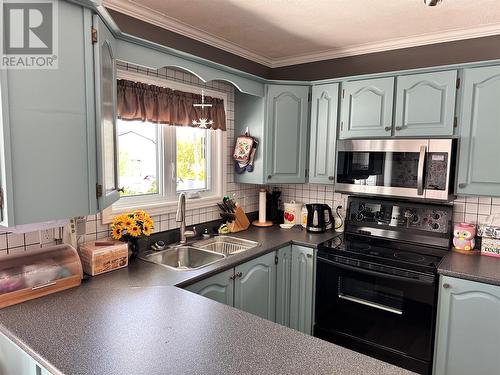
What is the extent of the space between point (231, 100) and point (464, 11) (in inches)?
67.3

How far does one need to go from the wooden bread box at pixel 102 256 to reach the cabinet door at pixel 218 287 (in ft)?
1.41

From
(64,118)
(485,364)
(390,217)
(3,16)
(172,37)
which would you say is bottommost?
(485,364)

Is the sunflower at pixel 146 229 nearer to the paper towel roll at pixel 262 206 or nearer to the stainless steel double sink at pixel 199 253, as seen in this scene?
the stainless steel double sink at pixel 199 253

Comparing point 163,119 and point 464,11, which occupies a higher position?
point 464,11

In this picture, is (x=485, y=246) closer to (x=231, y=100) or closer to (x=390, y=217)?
(x=390, y=217)

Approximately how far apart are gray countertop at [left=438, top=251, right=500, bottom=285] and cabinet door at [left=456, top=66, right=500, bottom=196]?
0.42m

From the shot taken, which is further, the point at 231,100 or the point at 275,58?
the point at 275,58

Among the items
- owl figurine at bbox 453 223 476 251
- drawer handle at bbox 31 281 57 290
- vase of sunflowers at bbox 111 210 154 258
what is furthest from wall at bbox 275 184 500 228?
drawer handle at bbox 31 281 57 290

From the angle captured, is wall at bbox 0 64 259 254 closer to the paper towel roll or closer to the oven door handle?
the paper towel roll

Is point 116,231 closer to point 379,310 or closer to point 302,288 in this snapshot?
point 302,288

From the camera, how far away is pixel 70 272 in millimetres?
1610

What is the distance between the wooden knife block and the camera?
2.79 metres

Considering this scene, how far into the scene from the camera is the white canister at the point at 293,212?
10.0ft

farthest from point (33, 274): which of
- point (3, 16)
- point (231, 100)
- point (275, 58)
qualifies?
point (275, 58)
